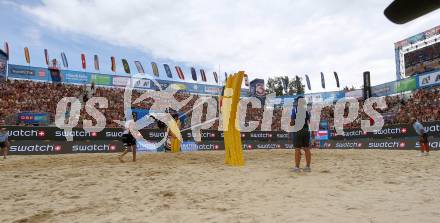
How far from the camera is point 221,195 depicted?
6383mm

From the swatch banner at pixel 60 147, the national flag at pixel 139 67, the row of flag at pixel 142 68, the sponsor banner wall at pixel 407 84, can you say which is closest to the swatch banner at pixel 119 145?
the swatch banner at pixel 60 147

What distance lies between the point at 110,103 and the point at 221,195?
30.0 meters

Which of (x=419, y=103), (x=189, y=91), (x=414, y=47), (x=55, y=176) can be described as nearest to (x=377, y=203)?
(x=55, y=176)

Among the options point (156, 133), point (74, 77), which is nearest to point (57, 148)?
point (156, 133)

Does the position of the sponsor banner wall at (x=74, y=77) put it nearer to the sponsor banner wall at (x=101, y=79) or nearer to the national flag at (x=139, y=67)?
the sponsor banner wall at (x=101, y=79)

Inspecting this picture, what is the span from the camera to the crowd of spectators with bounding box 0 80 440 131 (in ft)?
92.4

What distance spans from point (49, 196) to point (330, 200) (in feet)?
16.1

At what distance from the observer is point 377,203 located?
548 centimetres

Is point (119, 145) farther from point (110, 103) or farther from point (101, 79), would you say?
point (101, 79)

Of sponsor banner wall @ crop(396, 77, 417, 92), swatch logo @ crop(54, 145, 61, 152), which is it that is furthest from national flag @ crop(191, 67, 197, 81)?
swatch logo @ crop(54, 145, 61, 152)

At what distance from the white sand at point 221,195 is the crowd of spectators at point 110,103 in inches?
771

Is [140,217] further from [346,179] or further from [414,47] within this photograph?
[414,47]

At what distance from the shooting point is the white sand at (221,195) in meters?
4.95

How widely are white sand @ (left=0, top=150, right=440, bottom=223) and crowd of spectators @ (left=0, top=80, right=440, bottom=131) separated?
64.2 feet
